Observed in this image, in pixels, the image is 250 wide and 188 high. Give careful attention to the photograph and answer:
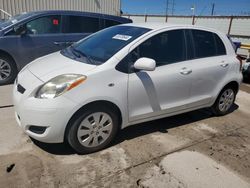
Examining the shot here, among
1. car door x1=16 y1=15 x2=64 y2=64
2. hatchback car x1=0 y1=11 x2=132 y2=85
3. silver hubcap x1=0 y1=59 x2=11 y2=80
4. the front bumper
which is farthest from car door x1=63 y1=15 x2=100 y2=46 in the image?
the front bumper

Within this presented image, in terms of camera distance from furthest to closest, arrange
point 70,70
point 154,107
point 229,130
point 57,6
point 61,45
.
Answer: point 57,6 < point 61,45 < point 229,130 < point 154,107 < point 70,70

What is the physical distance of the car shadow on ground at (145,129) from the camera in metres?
3.38

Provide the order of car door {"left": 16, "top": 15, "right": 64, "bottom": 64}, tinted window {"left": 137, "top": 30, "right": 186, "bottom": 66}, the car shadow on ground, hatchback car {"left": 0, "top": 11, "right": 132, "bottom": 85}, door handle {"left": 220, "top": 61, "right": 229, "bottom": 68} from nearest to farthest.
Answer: the car shadow on ground, tinted window {"left": 137, "top": 30, "right": 186, "bottom": 66}, door handle {"left": 220, "top": 61, "right": 229, "bottom": 68}, hatchback car {"left": 0, "top": 11, "right": 132, "bottom": 85}, car door {"left": 16, "top": 15, "right": 64, "bottom": 64}

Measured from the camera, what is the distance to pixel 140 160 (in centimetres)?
329

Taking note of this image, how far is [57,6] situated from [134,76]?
36.9 ft

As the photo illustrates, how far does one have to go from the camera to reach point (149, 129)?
4.13 metres

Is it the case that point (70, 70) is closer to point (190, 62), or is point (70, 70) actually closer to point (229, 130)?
point (190, 62)

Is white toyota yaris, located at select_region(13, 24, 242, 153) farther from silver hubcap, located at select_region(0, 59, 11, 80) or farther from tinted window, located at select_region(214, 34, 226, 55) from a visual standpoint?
silver hubcap, located at select_region(0, 59, 11, 80)

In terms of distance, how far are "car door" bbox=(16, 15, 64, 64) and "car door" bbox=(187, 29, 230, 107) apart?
3329 millimetres

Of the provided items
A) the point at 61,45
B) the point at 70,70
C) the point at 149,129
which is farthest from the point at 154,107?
the point at 61,45

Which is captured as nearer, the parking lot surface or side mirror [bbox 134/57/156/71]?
the parking lot surface

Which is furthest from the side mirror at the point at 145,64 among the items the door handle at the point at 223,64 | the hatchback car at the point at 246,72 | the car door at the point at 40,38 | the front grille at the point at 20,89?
the hatchback car at the point at 246,72

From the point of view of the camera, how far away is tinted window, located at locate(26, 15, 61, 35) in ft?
19.3

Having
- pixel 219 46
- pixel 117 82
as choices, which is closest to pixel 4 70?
pixel 117 82
